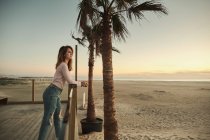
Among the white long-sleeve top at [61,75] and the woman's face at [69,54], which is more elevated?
the woman's face at [69,54]

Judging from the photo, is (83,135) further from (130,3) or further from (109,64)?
(130,3)

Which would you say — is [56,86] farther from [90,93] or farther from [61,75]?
[90,93]

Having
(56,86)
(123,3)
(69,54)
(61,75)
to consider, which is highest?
(123,3)

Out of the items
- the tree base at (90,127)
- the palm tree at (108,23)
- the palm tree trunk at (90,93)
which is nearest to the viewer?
the palm tree at (108,23)

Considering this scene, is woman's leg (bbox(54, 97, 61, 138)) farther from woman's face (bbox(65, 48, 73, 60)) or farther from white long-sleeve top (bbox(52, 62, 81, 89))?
woman's face (bbox(65, 48, 73, 60))

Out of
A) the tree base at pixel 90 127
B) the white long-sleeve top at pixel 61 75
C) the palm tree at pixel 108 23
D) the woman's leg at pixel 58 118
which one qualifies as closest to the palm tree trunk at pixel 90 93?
the tree base at pixel 90 127

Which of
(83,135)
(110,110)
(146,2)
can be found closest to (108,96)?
(110,110)

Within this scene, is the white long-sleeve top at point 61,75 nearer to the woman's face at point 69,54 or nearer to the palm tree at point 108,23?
the woman's face at point 69,54

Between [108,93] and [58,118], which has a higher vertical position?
[108,93]

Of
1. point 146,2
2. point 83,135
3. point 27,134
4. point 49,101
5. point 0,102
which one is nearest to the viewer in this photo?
point 49,101

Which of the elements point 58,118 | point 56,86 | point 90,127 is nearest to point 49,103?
point 56,86

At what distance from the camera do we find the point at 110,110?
256 inches

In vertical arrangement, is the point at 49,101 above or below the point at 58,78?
below

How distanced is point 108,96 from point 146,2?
2.79 metres
